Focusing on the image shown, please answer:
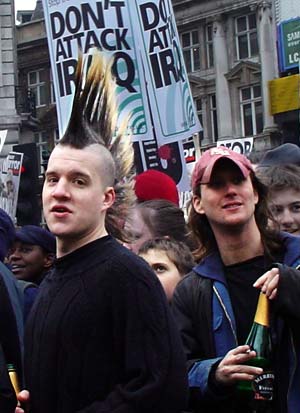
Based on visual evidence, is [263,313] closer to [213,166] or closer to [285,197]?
[213,166]

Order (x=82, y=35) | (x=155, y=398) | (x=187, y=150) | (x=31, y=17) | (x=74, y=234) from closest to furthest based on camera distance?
(x=155, y=398)
(x=74, y=234)
(x=82, y=35)
(x=187, y=150)
(x=31, y=17)

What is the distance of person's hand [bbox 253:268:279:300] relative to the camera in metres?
2.88

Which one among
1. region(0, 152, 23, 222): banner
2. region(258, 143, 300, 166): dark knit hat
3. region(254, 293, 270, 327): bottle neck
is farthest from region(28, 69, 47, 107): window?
region(254, 293, 270, 327): bottle neck

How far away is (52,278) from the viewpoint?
2805 mm

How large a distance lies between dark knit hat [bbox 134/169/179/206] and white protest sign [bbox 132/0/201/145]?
3.11 ft

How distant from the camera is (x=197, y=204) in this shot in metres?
3.31

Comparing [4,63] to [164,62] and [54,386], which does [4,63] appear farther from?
[54,386]

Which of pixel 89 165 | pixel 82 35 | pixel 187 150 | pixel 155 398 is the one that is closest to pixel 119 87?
pixel 82 35

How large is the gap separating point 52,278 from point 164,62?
3.79 metres

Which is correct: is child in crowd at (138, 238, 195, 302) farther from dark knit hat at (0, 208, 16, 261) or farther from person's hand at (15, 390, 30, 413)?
person's hand at (15, 390, 30, 413)

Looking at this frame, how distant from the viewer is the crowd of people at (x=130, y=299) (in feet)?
8.54

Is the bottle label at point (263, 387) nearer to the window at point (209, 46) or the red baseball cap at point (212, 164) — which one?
the red baseball cap at point (212, 164)

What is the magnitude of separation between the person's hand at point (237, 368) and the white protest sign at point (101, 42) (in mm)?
3228

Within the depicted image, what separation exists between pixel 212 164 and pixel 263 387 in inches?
30.4
